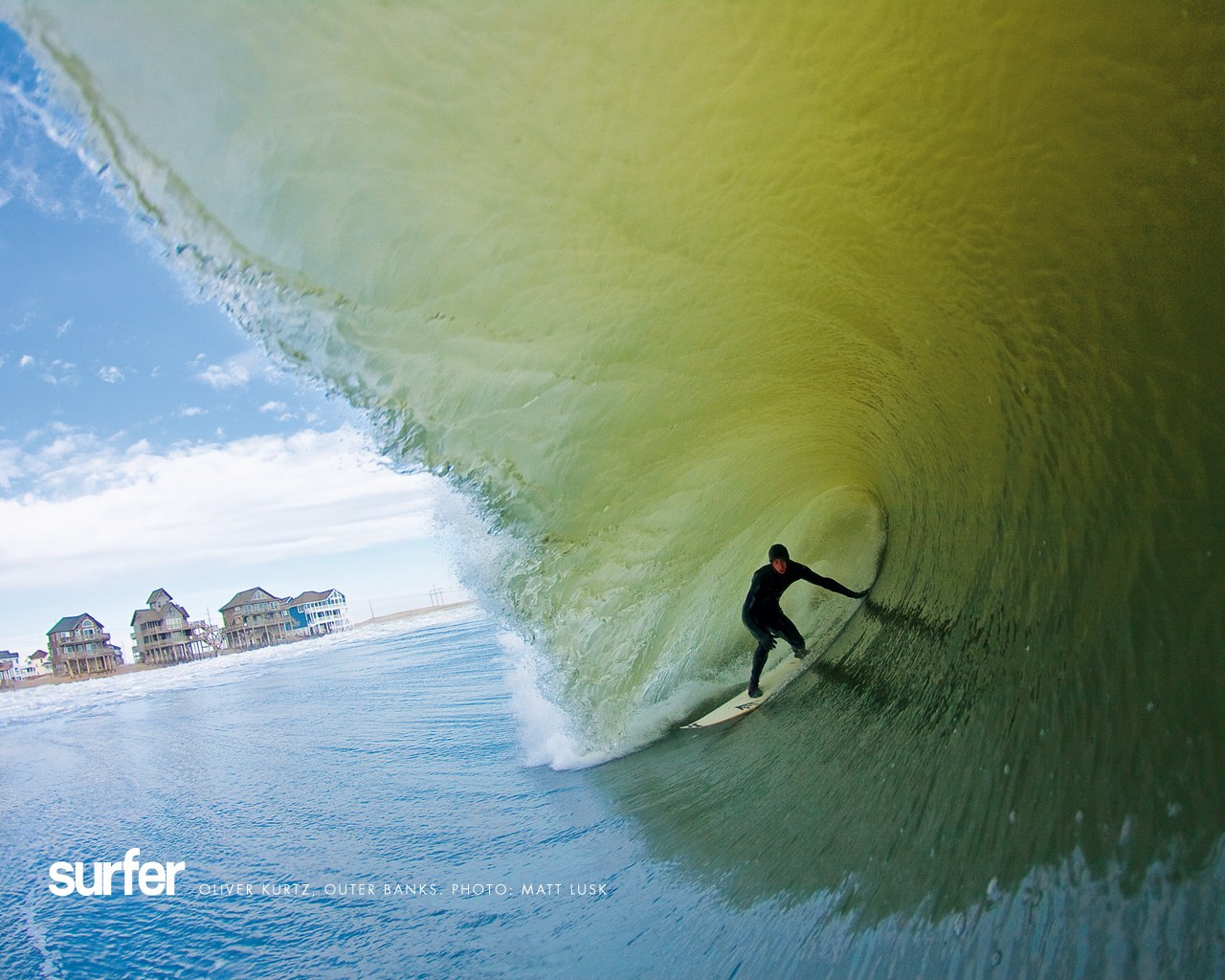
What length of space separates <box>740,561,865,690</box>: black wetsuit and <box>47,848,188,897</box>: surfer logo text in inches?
182

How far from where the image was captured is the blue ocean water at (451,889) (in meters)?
1.59

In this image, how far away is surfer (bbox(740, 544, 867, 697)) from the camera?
14.5 ft

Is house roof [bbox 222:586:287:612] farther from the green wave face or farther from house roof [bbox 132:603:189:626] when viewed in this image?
the green wave face

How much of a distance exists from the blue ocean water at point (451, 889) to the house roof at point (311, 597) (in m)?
28.6

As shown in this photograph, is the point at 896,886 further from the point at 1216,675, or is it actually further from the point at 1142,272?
the point at 1142,272

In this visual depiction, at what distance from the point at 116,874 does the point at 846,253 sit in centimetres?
706

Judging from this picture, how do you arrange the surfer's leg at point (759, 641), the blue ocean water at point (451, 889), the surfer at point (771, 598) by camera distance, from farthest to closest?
the surfer's leg at point (759, 641) → the surfer at point (771, 598) → the blue ocean water at point (451, 889)

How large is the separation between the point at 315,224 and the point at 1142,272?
2435 mm

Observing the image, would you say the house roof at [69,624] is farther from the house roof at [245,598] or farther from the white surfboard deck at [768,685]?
the white surfboard deck at [768,685]

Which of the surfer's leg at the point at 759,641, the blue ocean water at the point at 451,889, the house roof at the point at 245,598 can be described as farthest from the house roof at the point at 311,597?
the surfer's leg at the point at 759,641

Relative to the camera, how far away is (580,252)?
2312 mm

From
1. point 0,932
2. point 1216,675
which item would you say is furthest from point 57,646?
point 1216,675

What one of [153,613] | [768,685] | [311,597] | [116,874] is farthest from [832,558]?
[311,597]

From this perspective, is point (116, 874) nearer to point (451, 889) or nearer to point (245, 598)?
point (451, 889)
